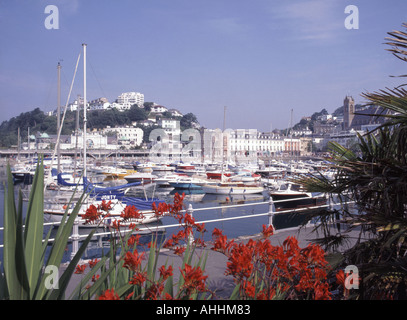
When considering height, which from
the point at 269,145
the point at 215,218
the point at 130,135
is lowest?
the point at 215,218

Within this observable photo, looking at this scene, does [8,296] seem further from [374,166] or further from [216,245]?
[374,166]

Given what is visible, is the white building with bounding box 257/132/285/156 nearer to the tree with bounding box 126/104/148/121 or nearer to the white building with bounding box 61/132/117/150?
the white building with bounding box 61/132/117/150

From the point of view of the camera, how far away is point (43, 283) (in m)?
2.31

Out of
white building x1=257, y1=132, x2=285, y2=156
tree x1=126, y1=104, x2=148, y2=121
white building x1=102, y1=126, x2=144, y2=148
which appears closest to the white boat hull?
white building x1=257, y1=132, x2=285, y2=156

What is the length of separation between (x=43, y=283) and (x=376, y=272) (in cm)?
244

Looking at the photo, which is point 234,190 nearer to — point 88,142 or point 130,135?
point 88,142

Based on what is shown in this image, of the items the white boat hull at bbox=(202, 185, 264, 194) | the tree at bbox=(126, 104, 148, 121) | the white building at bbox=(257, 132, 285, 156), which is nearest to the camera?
the white boat hull at bbox=(202, 185, 264, 194)

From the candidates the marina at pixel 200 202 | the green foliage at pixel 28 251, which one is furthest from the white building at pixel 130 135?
the green foliage at pixel 28 251

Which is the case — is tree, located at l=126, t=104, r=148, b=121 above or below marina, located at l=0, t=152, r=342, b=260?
above

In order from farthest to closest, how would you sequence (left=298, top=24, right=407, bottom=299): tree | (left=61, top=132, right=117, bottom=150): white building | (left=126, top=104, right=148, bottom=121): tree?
(left=126, top=104, right=148, bottom=121): tree, (left=61, top=132, right=117, bottom=150): white building, (left=298, top=24, right=407, bottom=299): tree

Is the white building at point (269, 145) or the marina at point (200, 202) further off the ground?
the white building at point (269, 145)

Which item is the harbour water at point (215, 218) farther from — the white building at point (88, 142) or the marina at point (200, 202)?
the white building at point (88, 142)

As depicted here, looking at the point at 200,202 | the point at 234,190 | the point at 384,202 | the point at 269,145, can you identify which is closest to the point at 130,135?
the point at 269,145
